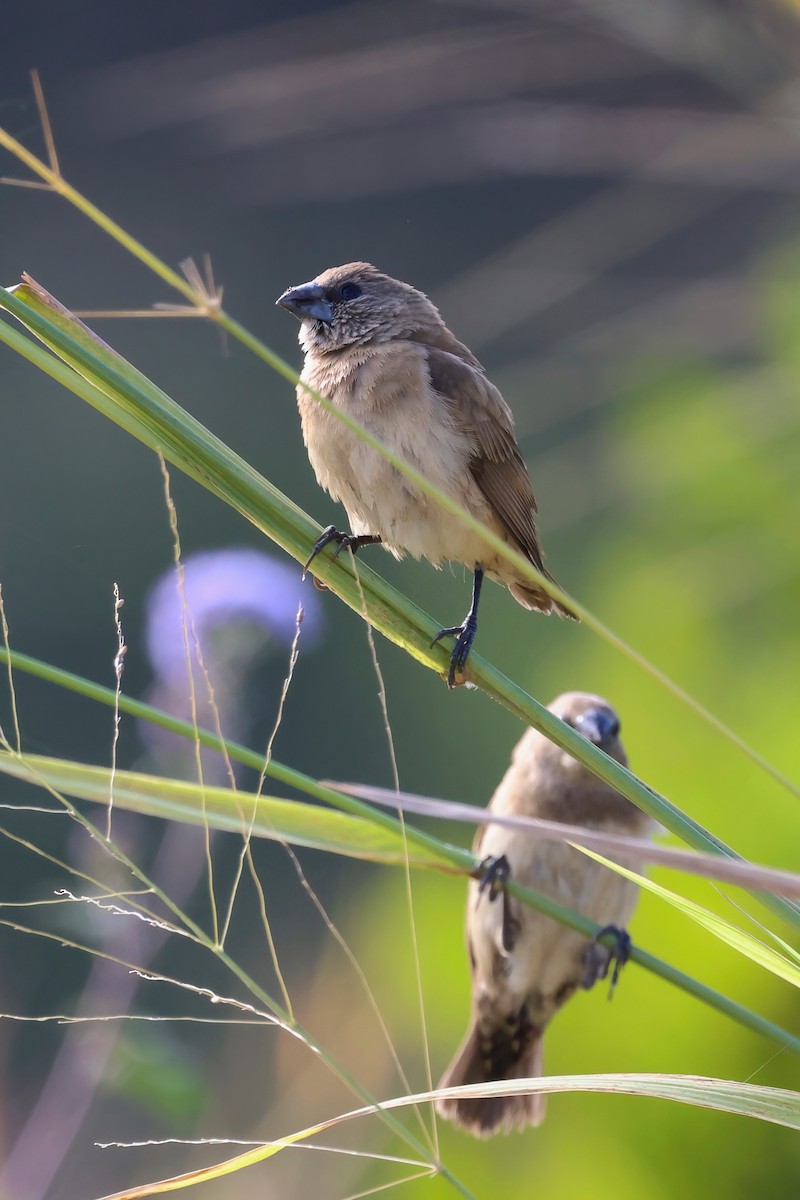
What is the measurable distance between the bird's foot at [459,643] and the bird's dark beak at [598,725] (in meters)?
0.65

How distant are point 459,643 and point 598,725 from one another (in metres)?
0.93

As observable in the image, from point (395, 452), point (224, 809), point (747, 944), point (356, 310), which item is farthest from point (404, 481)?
point (747, 944)

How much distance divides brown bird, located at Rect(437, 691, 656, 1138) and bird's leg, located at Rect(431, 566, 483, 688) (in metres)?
0.58

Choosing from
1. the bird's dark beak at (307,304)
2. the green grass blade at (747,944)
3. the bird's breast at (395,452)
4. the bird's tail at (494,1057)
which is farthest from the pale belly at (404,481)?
the bird's tail at (494,1057)

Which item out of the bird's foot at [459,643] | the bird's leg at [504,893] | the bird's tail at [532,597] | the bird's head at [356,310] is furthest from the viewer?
the bird's leg at [504,893]

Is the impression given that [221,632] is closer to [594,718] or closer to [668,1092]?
[594,718]

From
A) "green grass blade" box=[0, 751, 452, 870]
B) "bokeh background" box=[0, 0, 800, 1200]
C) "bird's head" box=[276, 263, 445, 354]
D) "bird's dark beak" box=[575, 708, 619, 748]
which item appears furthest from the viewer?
"bird's dark beak" box=[575, 708, 619, 748]

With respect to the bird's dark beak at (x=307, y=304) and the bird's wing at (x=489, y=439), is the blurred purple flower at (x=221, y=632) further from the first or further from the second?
the bird's dark beak at (x=307, y=304)

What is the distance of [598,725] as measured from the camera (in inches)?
103

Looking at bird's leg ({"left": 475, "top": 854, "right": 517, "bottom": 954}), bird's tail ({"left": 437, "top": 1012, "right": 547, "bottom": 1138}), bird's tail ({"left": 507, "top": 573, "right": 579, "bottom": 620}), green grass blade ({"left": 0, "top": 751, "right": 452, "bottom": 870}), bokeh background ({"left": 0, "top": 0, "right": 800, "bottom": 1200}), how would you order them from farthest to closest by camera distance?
1. bird's tail ({"left": 437, "top": 1012, "right": 547, "bottom": 1138})
2. bird's leg ({"left": 475, "top": 854, "right": 517, "bottom": 954})
3. bird's tail ({"left": 507, "top": 573, "right": 579, "bottom": 620})
4. bokeh background ({"left": 0, "top": 0, "right": 800, "bottom": 1200})
5. green grass blade ({"left": 0, "top": 751, "right": 452, "bottom": 870})

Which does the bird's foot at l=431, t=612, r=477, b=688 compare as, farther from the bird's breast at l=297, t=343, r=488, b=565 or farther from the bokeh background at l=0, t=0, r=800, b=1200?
the bokeh background at l=0, t=0, r=800, b=1200

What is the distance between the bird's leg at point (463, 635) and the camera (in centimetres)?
151

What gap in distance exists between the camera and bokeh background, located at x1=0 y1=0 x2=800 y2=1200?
200 cm

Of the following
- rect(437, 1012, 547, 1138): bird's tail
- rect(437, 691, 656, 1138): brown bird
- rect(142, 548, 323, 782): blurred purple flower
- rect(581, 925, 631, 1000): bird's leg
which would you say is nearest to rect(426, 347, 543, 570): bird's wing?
rect(142, 548, 323, 782): blurred purple flower
